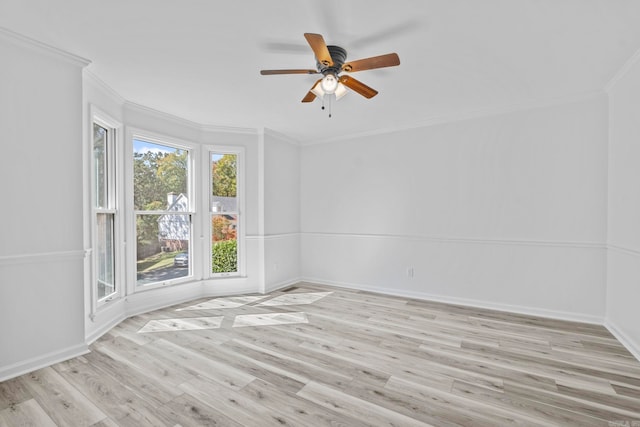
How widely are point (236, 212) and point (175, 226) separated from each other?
0.90 meters

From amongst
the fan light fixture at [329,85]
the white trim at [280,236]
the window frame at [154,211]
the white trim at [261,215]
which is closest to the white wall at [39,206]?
the window frame at [154,211]

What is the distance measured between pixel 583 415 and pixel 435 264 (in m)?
2.53

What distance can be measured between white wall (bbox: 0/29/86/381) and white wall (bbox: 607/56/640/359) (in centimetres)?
494

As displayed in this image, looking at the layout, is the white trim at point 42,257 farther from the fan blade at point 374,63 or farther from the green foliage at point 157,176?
the fan blade at point 374,63

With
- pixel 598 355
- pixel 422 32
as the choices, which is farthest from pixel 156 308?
pixel 598 355

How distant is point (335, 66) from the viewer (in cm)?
248

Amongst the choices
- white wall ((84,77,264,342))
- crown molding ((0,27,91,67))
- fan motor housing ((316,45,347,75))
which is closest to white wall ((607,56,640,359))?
fan motor housing ((316,45,347,75))

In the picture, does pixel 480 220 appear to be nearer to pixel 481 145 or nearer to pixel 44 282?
pixel 481 145

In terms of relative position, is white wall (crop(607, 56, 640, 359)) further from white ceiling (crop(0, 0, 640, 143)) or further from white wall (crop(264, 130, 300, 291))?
white wall (crop(264, 130, 300, 291))

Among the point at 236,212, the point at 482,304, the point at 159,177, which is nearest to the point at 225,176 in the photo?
the point at 236,212

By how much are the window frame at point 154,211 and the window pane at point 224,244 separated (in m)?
0.28

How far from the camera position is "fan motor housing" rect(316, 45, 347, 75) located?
8.02 feet

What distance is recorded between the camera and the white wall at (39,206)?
236 cm

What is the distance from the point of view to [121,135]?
142 inches
